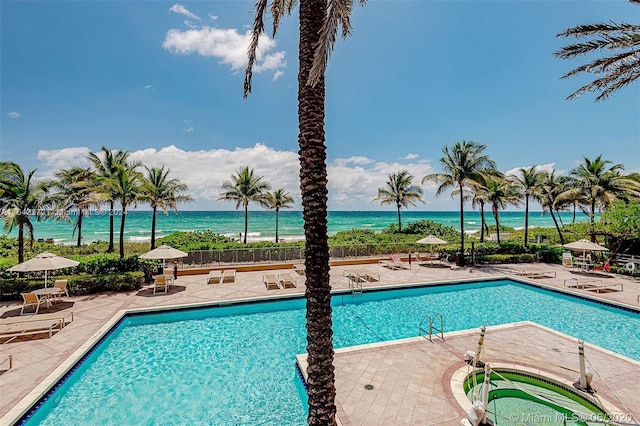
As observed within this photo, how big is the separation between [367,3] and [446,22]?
9256 mm

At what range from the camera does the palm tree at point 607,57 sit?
7242mm

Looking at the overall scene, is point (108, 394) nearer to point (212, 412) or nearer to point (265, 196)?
point (212, 412)

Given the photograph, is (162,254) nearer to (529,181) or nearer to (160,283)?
(160,283)

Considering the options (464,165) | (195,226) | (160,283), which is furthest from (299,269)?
(195,226)

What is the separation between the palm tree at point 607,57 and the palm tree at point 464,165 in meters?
10.5

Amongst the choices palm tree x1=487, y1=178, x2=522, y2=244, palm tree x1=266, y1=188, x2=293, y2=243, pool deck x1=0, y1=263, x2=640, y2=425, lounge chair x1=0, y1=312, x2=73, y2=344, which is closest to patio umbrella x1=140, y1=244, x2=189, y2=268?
pool deck x1=0, y1=263, x2=640, y2=425

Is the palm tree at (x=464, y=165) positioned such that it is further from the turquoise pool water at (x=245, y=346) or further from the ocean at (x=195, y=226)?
the ocean at (x=195, y=226)

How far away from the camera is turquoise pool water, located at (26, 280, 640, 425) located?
557cm

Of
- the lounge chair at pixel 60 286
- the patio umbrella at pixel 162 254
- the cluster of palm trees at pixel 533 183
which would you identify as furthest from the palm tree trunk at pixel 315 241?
the cluster of palm trees at pixel 533 183

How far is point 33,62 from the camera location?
13672 millimetres

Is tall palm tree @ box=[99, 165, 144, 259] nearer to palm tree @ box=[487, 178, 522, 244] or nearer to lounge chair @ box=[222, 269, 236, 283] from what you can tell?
lounge chair @ box=[222, 269, 236, 283]

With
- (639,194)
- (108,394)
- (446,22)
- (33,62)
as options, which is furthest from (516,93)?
(33,62)

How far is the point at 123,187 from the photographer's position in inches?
616

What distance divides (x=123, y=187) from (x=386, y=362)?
52.8 feet
